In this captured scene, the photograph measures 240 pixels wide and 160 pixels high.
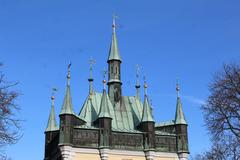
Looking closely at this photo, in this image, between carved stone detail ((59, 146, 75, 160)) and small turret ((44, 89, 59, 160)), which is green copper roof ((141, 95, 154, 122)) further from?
small turret ((44, 89, 59, 160))

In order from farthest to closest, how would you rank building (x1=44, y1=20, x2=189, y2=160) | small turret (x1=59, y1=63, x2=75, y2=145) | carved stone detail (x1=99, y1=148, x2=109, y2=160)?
building (x1=44, y1=20, x2=189, y2=160) → carved stone detail (x1=99, y1=148, x2=109, y2=160) → small turret (x1=59, y1=63, x2=75, y2=145)

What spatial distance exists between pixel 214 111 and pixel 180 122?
83.6 ft

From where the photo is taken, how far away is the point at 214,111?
2861 cm

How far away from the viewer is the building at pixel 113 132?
49406 mm

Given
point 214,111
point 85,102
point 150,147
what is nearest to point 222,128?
point 214,111

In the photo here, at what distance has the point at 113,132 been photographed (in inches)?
2013

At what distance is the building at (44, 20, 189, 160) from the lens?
49406 millimetres

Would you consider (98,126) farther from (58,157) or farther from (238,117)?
(238,117)

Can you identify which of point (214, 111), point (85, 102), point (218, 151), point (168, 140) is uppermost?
point (85, 102)

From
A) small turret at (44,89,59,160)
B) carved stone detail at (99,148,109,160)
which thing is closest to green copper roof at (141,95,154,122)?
carved stone detail at (99,148,109,160)

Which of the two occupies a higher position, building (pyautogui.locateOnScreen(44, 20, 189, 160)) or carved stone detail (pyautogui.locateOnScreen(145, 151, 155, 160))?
building (pyautogui.locateOnScreen(44, 20, 189, 160))

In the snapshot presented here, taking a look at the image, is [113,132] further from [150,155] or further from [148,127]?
[150,155]

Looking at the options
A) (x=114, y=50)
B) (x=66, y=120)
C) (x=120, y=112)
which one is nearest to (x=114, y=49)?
(x=114, y=50)

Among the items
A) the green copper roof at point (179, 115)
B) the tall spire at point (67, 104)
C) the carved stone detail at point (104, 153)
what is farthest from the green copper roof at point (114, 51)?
the carved stone detail at point (104, 153)
